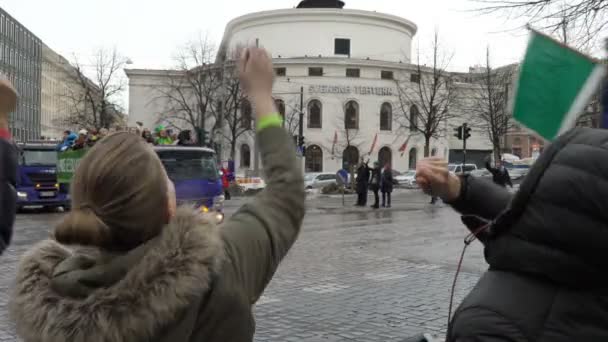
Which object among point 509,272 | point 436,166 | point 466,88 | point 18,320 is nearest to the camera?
point 18,320

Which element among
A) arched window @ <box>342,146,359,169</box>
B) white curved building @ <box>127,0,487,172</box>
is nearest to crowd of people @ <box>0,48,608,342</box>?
white curved building @ <box>127,0,487,172</box>

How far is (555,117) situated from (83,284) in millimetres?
1934

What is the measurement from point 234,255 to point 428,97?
64615 millimetres

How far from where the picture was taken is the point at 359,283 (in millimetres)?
9039

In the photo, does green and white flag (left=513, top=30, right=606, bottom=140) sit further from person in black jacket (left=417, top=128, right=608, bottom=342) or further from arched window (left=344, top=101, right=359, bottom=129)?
arched window (left=344, top=101, right=359, bottom=129)

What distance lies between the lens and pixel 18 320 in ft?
5.59

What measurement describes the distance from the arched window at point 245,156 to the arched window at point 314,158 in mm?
6497

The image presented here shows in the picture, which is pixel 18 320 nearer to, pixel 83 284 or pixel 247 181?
pixel 83 284

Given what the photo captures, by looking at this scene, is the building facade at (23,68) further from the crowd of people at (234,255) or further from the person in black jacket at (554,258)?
the person in black jacket at (554,258)

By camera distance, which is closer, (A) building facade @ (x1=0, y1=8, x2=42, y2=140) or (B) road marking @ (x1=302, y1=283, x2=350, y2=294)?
(B) road marking @ (x1=302, y1=283, x2=350, y2=294)

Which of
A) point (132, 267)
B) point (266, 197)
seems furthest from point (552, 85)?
point (132, 267)

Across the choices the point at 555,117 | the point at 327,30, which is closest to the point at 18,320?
the point at 555,117

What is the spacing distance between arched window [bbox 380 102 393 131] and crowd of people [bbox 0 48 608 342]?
69.5 metres

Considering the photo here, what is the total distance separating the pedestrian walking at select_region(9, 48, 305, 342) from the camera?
1.58m
